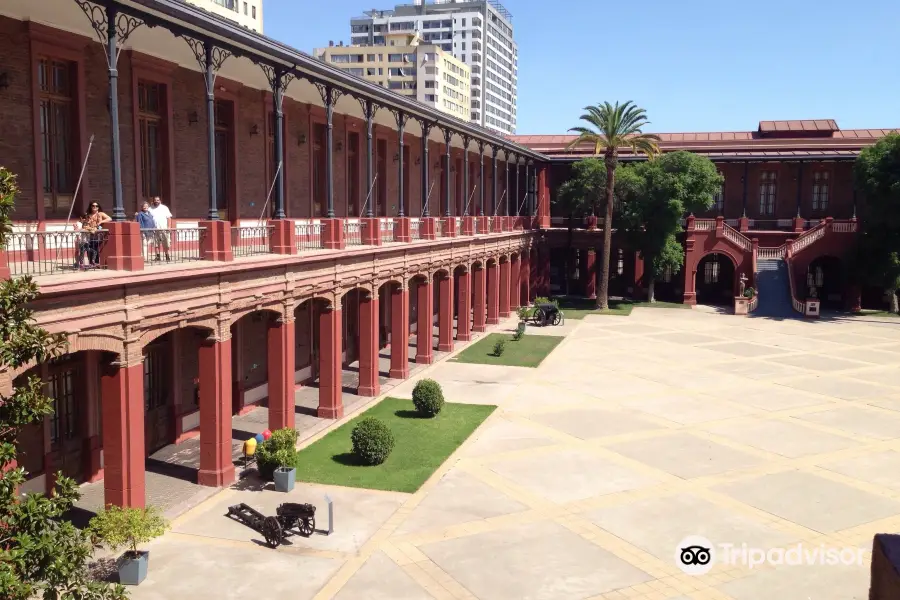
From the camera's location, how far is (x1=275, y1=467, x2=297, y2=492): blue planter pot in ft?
55.2

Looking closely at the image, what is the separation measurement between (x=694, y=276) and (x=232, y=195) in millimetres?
37431

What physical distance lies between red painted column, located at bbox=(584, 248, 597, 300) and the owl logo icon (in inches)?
1609

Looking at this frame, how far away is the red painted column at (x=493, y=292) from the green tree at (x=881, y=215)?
22.0 metres

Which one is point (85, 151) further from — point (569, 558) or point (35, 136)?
point (569, 558)

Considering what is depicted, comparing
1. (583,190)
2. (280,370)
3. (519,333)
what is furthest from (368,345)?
(583,190)

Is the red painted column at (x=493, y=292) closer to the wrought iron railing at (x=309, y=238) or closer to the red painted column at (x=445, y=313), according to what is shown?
the red painted column at (x=445, y=313)

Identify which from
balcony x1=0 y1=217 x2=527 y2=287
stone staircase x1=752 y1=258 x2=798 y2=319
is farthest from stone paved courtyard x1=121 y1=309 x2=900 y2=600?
stone staircase x1=752 y1=258 x2=798 y2=319

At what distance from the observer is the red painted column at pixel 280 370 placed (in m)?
19.4

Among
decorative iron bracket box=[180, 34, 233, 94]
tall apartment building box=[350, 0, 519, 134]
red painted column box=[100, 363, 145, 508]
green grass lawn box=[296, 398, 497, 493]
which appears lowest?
green grass lawn box=[296, 398, 497, 493]

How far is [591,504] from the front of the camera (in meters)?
16.5

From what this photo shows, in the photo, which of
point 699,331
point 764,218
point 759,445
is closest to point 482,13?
point 764,218

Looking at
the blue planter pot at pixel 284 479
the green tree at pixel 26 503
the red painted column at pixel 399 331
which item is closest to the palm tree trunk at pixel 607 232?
the red painted column at pixel 399 331

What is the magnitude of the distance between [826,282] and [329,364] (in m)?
41.6

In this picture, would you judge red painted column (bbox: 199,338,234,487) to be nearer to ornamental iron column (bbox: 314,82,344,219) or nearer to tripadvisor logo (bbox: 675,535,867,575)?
ornamental iron column (bbox: 314,82,344,219)
